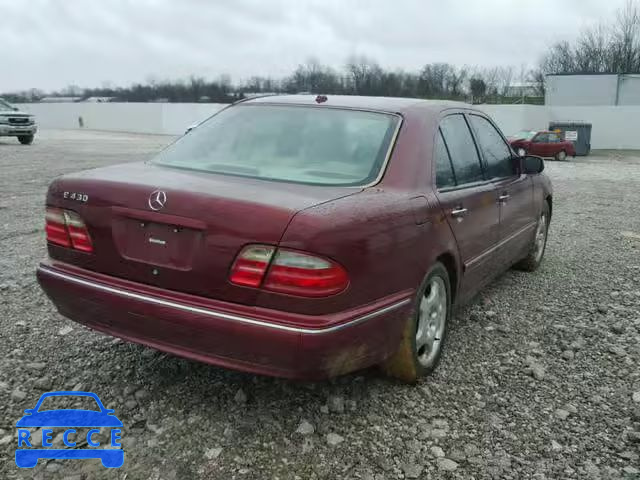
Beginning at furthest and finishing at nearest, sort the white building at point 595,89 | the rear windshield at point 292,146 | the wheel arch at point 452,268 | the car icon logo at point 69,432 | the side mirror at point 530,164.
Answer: the white building at point 595,89 → the side mirror at point 530,164 → the wheel arch at point 452,268 → the rear windshield at point 292,146 → the car icon logo at point 69,432

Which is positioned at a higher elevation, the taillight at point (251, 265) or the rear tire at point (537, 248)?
the taillight at point (251, 265)

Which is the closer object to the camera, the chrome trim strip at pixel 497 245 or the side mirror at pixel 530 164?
the chrome trim strip at pixel 497 245

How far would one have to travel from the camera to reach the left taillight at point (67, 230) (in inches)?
118

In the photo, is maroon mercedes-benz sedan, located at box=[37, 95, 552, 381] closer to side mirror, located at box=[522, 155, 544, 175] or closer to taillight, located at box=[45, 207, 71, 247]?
taillight, located at box=[45, 207, 71, 247]

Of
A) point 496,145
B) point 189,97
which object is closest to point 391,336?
point 496,145

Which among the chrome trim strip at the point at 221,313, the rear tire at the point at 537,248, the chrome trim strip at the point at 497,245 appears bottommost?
the rear tire at the point at 537,248

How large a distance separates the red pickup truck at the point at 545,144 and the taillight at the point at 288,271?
85.2 feet

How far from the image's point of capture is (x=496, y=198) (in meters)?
4.26

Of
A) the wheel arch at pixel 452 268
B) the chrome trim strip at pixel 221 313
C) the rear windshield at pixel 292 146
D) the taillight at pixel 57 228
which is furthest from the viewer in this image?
the wheel arch at pixel 452 268

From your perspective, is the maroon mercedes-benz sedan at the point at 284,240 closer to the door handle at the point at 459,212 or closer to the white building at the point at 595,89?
the door handle at the point at 459,212

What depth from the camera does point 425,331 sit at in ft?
11.1

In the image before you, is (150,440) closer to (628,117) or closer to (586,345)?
(586,345)

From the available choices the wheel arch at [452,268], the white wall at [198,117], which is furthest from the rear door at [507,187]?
the white wall at [198,117]

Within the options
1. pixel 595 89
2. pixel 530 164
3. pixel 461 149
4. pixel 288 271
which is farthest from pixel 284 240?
pixel 595 89
